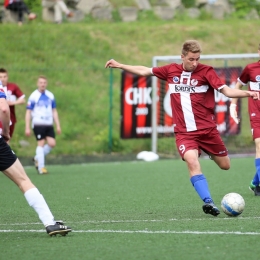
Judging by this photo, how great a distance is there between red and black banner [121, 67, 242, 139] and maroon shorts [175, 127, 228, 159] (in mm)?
11077

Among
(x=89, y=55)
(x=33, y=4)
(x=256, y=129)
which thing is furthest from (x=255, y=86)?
(x=33, y=4)

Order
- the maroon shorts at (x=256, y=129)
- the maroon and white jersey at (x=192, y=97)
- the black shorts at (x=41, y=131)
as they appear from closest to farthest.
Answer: the maroon and white jersey at (x=192, y=97)
the maroon shorts at (x=256, y=129)
the black shorts at (x=41, y=131)

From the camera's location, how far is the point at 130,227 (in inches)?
319

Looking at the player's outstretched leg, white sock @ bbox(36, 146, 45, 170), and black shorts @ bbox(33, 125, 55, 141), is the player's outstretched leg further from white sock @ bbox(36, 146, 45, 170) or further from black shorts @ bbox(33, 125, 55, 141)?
black shorts @ bbox(33, 125, 55, 141)

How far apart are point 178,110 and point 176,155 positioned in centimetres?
1171

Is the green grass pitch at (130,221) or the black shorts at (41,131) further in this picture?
the black shorts at (41,131)

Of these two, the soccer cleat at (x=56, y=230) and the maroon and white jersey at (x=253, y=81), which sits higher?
the maroon and white jersey at (x=253, y=81)

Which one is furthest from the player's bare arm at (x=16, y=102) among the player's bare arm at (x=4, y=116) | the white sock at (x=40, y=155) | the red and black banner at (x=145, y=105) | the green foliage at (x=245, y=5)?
the green foliage at (x=245, y=5)

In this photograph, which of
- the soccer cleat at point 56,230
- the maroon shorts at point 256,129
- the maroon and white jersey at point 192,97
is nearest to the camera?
the soccer cleat at point 56,230

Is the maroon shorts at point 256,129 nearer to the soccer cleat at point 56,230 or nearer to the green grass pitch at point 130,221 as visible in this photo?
the green grass pitch at point 130,221

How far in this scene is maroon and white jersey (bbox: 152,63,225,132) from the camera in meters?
9.23

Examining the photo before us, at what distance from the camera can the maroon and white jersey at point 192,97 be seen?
9.23m

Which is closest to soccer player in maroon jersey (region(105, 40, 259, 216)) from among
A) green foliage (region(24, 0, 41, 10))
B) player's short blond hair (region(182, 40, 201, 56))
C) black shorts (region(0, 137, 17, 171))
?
player's short blond hair (region(182, 40, 201, 56))

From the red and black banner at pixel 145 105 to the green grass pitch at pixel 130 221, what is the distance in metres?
5.15
